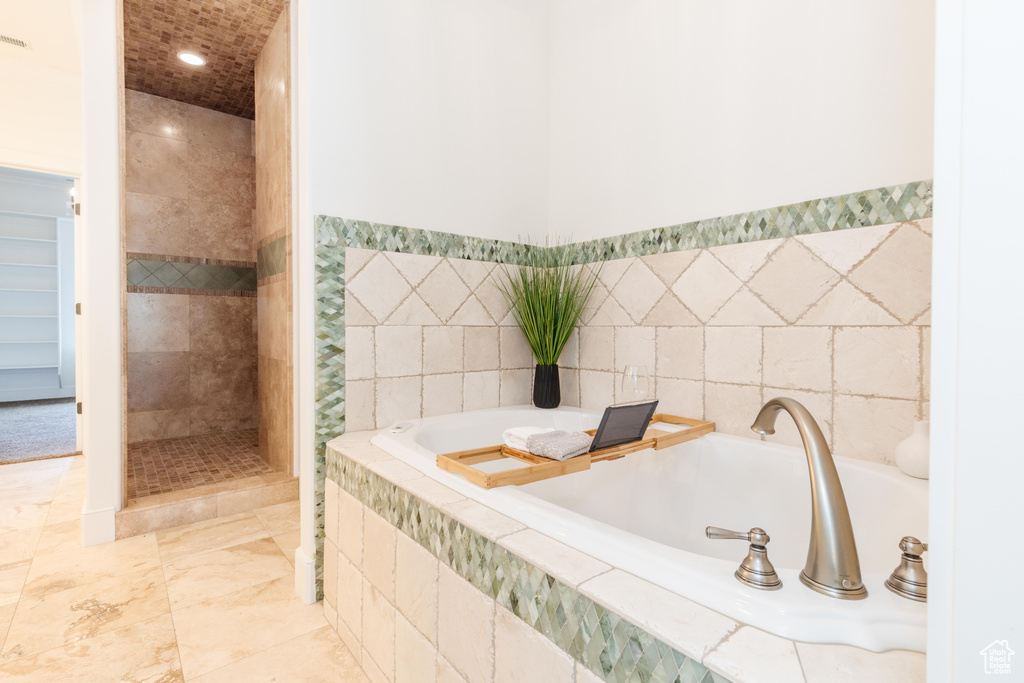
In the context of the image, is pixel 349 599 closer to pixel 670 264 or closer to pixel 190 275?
pixel 670 264

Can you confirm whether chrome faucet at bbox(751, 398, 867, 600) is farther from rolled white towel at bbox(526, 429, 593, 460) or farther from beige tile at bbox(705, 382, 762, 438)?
beige tile at bbox(705, 382, 762, 438)

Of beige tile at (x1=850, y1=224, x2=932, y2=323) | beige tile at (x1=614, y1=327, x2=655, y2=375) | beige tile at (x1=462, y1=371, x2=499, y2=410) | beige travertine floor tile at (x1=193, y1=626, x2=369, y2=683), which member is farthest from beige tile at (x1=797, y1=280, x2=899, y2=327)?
beige travertine floor tile at (x1=193, y1=626, x2=369, y2=683)

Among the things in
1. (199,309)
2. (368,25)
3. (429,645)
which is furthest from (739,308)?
(199,309)

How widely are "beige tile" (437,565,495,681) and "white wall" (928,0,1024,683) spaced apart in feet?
2.12

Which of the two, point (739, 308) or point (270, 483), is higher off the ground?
point (739, 308)

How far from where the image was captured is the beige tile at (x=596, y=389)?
2057mm

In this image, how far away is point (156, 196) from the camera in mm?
3512

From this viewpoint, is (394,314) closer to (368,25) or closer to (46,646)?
(368,25)

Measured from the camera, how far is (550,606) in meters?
0.76

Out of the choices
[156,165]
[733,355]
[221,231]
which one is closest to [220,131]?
[156,165]

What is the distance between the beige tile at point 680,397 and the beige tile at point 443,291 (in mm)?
889

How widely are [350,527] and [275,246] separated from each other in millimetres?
1869

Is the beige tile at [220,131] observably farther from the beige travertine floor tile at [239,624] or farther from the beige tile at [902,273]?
the beige tile at [902,273]

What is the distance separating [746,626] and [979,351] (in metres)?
0.42
